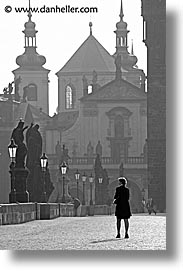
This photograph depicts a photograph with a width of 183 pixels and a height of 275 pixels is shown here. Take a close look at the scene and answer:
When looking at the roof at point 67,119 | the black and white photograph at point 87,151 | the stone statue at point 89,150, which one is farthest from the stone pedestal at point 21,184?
the roof at point 67,119

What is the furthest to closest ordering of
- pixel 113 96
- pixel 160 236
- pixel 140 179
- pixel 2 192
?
pixel 113 96
pixel 140 179
pixel 2 192
pixel 160 236

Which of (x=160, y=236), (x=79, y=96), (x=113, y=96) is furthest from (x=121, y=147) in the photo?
(x=160, y=236)

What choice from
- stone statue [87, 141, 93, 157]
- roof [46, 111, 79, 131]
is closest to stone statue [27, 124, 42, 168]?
stone statue [87, 141, 93, 157]

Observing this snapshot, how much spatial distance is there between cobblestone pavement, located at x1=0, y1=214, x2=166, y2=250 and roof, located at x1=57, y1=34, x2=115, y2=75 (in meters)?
3.00

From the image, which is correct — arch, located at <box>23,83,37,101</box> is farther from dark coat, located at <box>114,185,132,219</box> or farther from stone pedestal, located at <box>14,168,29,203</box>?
dark coat, located at <box>114,185,132,219</box>

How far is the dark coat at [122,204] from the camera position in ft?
51.4

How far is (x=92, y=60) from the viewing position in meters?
28.7

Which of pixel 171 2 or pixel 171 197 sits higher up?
pixel 171 2

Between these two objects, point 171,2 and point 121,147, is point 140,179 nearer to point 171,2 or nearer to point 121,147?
point 121,147

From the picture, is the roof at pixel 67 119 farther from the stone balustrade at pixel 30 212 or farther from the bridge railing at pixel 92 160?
→ the stone balustrade at pixel 30 212

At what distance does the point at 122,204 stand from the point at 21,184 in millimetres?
7370

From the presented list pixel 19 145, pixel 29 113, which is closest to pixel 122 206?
pixel 19 145

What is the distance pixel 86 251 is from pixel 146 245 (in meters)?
0.87
